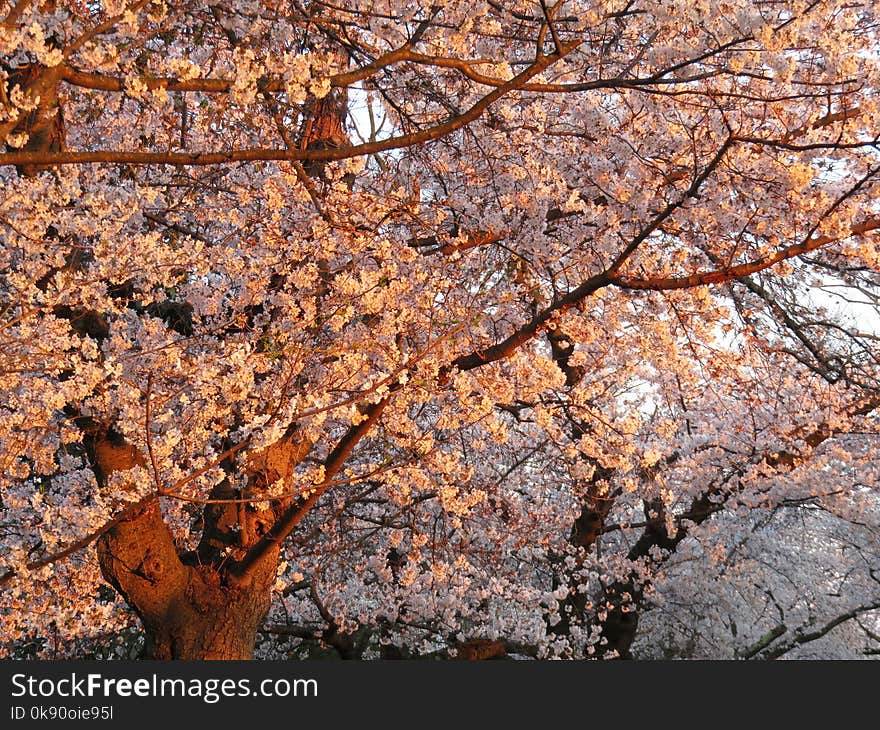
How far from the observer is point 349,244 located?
5.53m

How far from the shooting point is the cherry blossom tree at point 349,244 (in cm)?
418

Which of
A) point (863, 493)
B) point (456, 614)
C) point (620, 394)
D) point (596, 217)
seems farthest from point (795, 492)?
point (596, 217)

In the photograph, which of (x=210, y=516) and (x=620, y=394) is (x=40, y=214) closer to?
(x=210, y=516)

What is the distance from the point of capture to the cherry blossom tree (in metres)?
4.18

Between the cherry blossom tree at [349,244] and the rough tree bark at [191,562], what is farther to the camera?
the rough tree bark at [191,562]

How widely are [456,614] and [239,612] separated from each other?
4.47m

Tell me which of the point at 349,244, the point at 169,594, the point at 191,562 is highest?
the point at 349,244

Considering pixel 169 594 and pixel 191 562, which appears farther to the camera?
pixel 191 562

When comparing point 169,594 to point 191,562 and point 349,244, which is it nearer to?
point 191,562

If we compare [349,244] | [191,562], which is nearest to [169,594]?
[191,562]

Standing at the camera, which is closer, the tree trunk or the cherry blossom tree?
the cherry blossom tree

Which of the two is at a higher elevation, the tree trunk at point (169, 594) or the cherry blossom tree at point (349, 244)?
the cherry blossom tree at point (349, 244)

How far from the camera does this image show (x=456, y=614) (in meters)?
9.84

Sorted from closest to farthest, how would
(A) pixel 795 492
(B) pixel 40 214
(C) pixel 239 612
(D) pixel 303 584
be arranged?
(B) pixel 40 214 → (C) pixel 239 612 → (D) pixel 303 584 → (A) pixel 795 492
